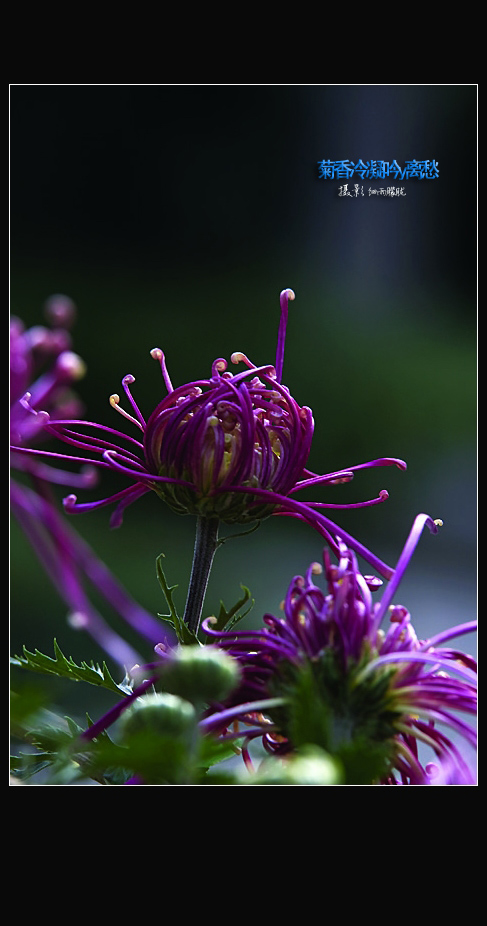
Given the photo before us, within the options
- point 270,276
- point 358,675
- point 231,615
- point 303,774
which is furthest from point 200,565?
point 270,276

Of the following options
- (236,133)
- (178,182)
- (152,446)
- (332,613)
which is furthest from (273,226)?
(332,613)

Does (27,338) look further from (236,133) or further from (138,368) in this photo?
(138,368)

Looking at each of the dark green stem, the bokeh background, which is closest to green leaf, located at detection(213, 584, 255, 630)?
the dark green stem

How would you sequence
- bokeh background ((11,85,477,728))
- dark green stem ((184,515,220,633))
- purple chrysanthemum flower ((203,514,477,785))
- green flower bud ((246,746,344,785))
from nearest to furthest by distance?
green flower bud ((246,746,344,785))
purple chrysanthemum flower ((203,514,477,785))
dark green stem ((184,515,220,633))
bokeh background ((11,85,477,728))

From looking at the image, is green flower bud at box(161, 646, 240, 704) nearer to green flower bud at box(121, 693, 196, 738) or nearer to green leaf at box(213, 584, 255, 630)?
green flower bud at box(121, 693, 196, 738)

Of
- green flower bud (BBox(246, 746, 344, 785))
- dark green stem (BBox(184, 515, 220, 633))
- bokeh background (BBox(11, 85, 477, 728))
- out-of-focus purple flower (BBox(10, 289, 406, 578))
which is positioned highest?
bokeh background (BBox(11, 85, 477, 728))

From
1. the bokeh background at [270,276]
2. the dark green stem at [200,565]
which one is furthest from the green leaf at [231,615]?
the bokeh background at [270,276]
